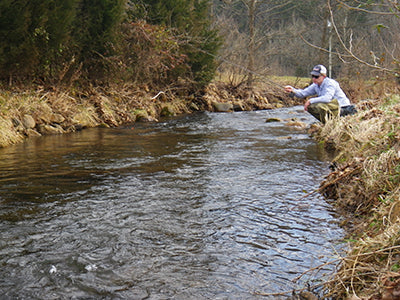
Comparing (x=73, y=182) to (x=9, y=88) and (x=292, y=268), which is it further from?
(x=9, y=88)

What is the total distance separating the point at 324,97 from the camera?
34.1 feet

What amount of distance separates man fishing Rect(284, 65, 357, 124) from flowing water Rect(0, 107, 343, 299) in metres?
1.38

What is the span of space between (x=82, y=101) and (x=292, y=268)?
11.8m

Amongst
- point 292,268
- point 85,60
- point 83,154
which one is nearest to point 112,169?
point 83,154

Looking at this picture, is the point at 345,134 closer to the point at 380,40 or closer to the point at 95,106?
the point at 380,40

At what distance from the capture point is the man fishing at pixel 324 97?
10405mm

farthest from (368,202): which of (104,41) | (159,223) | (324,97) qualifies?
(104,41)

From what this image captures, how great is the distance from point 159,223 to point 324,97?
645 centimetres

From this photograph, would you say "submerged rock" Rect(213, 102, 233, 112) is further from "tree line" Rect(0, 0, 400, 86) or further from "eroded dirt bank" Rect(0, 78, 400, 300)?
"tree line" Rect(0, 0, 400, 86)

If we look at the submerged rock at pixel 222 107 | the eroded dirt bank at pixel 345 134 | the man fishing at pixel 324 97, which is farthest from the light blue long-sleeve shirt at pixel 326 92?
the submerged rock at pixel 222 107

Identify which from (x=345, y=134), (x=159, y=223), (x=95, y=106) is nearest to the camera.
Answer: (x=159, y=223)

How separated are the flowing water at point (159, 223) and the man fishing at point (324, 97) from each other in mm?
1380

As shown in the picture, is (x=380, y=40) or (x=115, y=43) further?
(x=115, y=43)

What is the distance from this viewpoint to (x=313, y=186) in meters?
6.79
